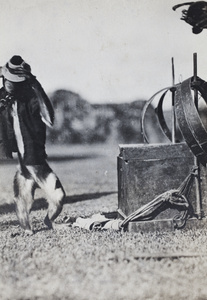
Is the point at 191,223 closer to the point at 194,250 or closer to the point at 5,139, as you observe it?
the point at 194,250

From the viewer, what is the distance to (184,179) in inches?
200

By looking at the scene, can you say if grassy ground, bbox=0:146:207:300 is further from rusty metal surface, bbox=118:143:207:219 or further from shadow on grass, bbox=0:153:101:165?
rusty metal surface, bbox=118:143:207:219

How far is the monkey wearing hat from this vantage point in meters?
4.94

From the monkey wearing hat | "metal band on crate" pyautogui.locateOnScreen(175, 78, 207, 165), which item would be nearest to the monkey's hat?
the monkey wearing hat

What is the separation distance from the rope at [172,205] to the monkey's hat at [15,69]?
2.07 meters

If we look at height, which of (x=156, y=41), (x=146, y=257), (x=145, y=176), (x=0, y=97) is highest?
(x=156, y=41)

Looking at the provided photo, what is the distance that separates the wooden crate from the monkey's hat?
1.47 m

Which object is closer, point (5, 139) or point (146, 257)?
point (146, 257)

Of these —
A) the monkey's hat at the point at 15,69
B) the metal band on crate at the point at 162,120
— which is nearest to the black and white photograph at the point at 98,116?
the monkey's hat at the point at 15,69

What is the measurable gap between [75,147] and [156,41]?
161cm

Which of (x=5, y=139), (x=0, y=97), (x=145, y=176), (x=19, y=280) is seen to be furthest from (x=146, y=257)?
(x=0, y=97)

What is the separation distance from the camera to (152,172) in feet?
16.5

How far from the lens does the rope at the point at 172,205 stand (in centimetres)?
497

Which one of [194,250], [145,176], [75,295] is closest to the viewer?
[75,295]
